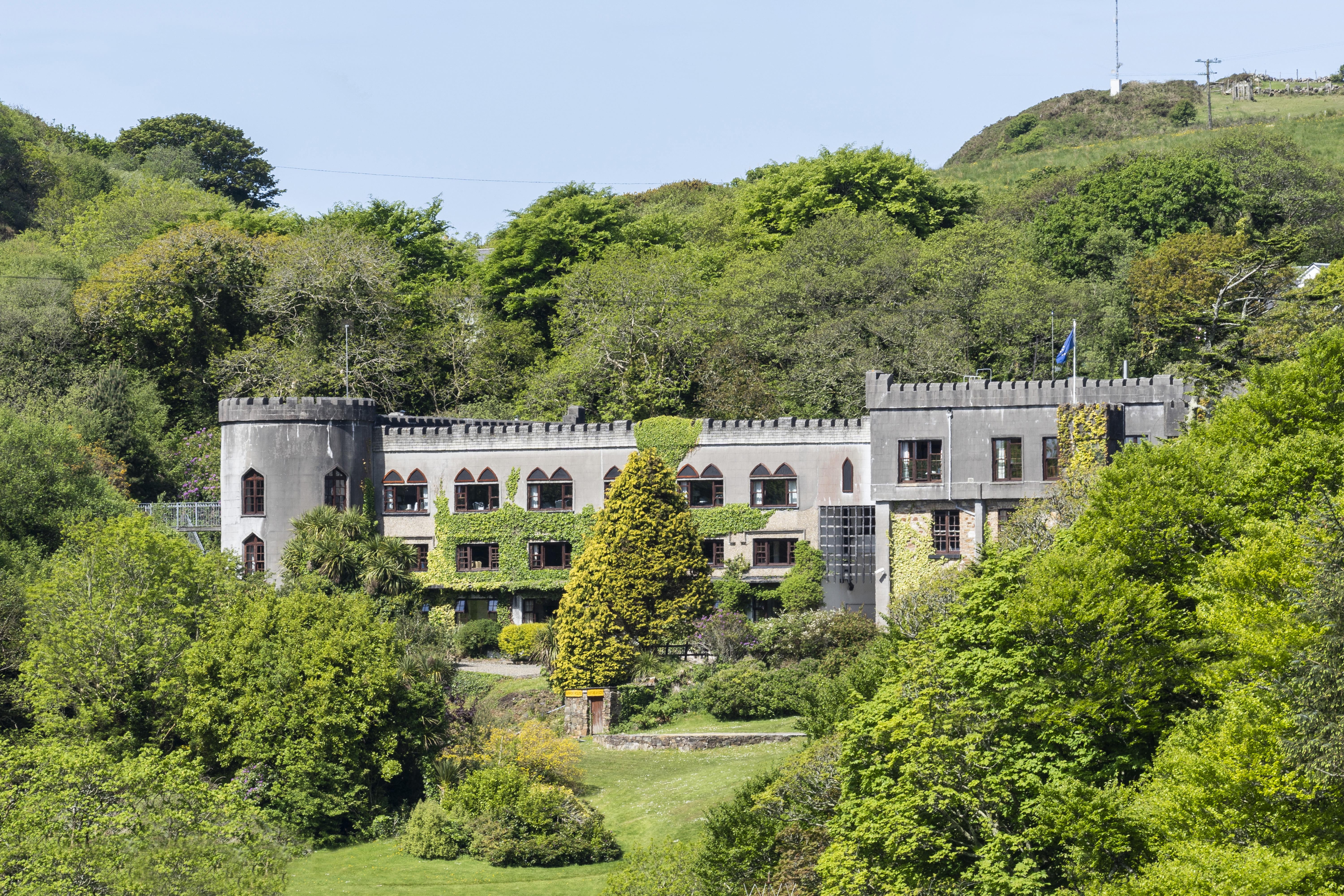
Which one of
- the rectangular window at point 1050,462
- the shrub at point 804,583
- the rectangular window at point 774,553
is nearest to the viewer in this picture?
the rectangular window at point 1050,462

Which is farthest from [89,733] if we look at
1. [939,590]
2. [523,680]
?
[939,590]

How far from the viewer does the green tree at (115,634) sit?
3834 centimetres

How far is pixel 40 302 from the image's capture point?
214 ft

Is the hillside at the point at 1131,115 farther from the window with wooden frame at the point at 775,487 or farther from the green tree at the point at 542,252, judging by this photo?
the window with wooden frame at the point at 775,487

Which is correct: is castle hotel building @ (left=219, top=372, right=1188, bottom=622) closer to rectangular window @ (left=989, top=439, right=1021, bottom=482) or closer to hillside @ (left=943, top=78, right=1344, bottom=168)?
rectangular window @ (left=989, top=439, right=1021, bottom=482)

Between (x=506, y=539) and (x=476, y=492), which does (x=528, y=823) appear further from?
(x=476, y=492)

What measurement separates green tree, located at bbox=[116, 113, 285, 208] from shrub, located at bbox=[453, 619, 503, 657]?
57729mm

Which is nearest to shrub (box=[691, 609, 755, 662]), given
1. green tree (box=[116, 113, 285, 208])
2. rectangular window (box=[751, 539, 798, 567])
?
rectangular window (box=[751, 539, 798, 567])

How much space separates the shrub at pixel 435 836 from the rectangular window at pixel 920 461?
19.1 meters

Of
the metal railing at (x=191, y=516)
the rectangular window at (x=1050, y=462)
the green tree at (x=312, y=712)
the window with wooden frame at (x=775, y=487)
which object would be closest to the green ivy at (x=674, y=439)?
the window with wooden frame at (x=775, y=487)

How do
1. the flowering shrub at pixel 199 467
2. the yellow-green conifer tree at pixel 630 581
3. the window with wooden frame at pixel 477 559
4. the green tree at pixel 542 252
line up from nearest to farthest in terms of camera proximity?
the yellow-green conifer tree at pixel 630 581 → the window with wooden frame at pixel 477 559 → the flowering shrub at pixel 199 467 → the green tree at pixel 542 252

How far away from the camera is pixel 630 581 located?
46.0 m

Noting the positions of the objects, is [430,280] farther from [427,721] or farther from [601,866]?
[601,866]

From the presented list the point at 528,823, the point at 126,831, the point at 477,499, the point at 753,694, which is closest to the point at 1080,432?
the point at 753,694
